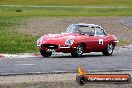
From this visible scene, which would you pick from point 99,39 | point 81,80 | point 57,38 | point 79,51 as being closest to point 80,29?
point 99,39

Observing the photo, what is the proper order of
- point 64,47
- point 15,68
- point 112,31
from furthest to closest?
point 112,31 → point 64,47 → point 15,68

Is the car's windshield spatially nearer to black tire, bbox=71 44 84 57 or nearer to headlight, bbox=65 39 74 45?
black tire, bbox=71 44 84 57

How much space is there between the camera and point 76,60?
22.5 m

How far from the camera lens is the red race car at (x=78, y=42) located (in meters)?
23.8

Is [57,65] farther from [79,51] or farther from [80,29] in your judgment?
[80,29]

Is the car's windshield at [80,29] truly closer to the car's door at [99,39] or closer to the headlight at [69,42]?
the car's door at [99,39]

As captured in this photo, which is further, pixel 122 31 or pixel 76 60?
pixel 122 31

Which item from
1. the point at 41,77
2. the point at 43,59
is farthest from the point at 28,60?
the point at 41,77

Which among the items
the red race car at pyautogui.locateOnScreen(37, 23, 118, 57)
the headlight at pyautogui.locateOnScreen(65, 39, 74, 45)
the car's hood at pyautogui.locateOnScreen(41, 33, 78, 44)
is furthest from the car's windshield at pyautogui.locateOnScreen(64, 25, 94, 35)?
the headlight at pyautogui.locateOnScreen(65, 39, 74, 45)

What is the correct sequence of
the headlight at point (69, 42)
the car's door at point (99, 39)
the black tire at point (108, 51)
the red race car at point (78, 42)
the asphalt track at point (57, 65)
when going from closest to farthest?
1. the asphalt track at point (57, 65)
2. the red race car at point (78, 42)
3. the headlight at point (69, 42)
4. the car's door at point (99, 39)
5. the black tire at point (108, 51)

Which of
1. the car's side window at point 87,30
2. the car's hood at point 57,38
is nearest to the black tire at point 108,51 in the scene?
the car's side window at point 87,30

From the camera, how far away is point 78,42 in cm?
2434

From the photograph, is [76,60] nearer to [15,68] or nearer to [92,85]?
[15,68]

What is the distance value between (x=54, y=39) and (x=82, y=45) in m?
1.41
